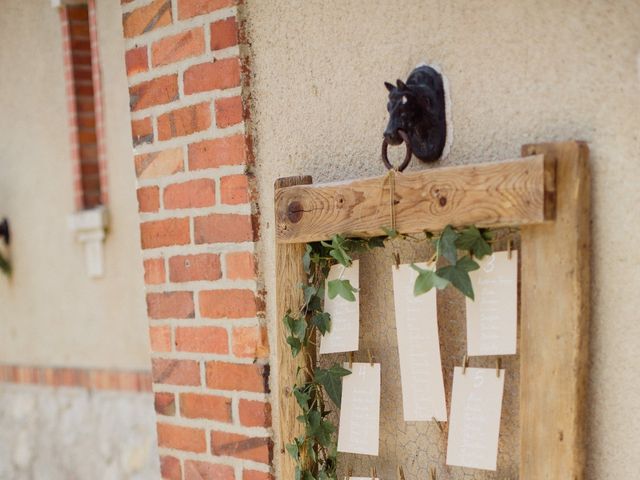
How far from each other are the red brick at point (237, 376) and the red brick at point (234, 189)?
39 centimetres

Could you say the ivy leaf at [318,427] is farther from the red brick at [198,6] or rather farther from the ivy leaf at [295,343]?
the red brick at [198,6]

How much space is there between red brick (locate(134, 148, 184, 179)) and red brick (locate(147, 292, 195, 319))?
311mm

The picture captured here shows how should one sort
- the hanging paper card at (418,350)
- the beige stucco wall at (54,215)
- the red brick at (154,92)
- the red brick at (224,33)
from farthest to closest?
the beige stucco wall at (54,215)
the red brick at (154,92)
the red brick at (224,33)
the hanging paper card at (418,350)

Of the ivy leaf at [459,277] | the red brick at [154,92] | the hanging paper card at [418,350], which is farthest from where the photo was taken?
the red brick at [154,92]

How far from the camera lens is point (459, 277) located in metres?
1.33

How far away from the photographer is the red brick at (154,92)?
1848mm

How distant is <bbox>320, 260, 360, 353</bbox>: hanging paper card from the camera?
5.08ft

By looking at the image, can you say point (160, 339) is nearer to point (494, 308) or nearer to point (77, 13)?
point (494, 308)

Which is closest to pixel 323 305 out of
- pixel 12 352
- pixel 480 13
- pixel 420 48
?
pixel 420 48

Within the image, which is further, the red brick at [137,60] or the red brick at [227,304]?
the red brick at [137,60]

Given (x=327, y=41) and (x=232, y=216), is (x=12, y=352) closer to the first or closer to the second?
(x=232, y=216)

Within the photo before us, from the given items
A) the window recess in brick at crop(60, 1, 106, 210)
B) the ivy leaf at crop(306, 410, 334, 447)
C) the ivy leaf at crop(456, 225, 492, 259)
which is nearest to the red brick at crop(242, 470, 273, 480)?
the ivy leaf at crop(306, 410, 334, 447)

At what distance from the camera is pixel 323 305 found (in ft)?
5.29

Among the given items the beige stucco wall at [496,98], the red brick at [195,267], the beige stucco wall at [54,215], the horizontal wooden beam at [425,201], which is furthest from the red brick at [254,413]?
the beige stucco wall at [54,215]
